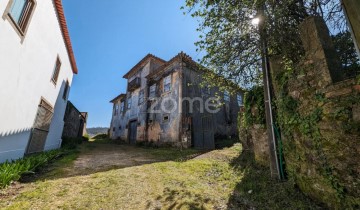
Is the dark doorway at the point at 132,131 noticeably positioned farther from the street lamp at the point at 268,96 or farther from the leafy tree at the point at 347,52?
the leafy tree at the point at 347,52

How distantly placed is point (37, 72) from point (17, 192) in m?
5.44

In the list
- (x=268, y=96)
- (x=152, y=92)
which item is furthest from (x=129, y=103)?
(x=268, y=96)

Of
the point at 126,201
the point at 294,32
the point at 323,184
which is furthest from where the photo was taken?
the point at 294,32

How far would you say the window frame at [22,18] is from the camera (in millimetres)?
5020

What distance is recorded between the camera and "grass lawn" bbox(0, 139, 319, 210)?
3.59 metres

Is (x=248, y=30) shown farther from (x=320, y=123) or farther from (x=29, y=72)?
(x=29, y=72)

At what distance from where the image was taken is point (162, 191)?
14.5 feet

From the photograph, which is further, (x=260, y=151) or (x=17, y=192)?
(x=260, y=151)

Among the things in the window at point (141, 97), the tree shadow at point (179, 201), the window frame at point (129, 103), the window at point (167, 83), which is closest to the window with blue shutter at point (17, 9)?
the tree shadow at point (179, 201)

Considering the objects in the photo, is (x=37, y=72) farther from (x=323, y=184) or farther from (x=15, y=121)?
(x=323, y=184)

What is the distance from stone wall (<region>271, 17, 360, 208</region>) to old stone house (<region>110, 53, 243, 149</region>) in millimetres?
7220

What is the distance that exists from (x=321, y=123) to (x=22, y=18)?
29.9 feet

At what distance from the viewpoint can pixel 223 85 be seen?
632cm

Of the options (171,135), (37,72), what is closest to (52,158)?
(37,72)
